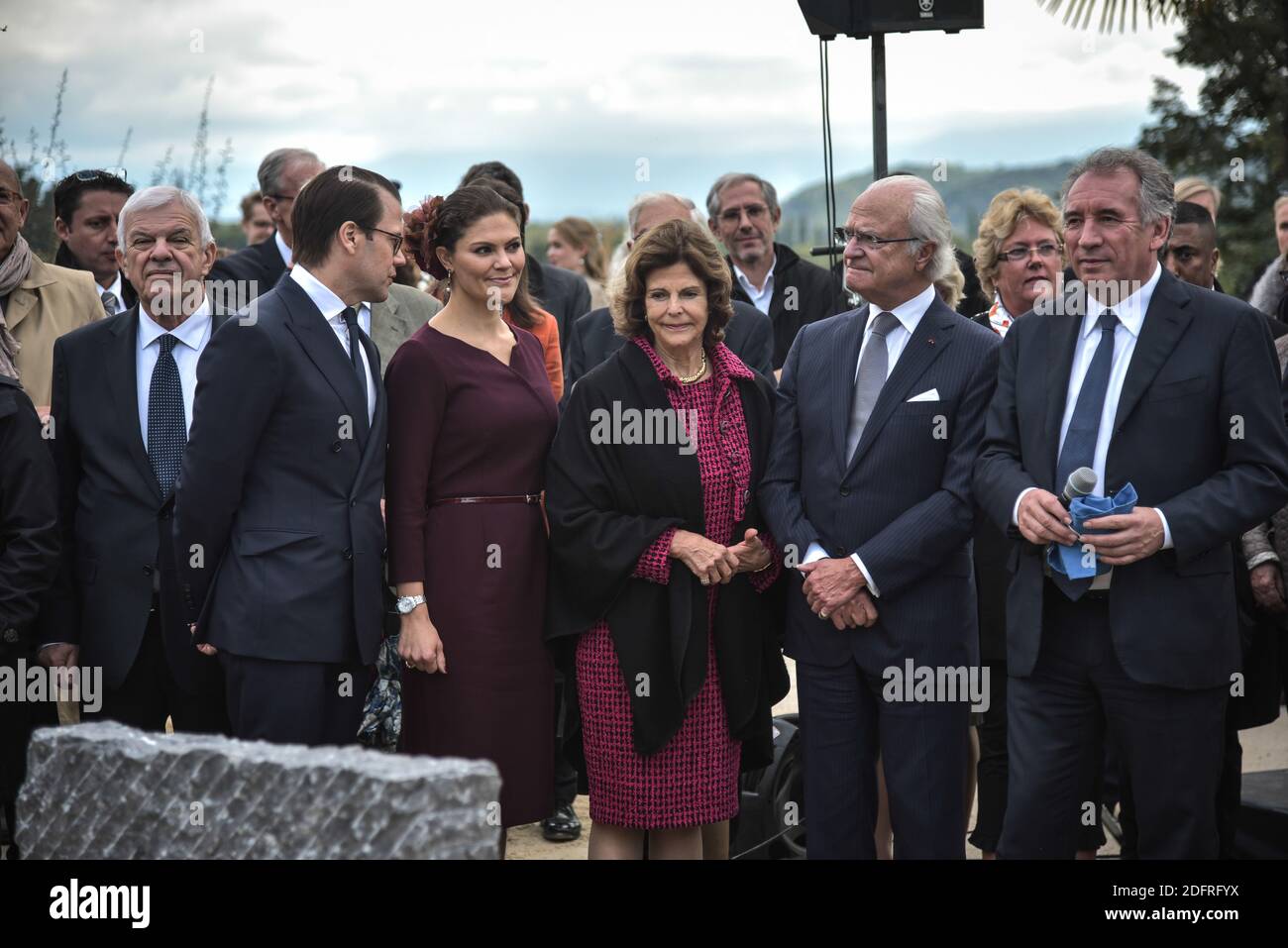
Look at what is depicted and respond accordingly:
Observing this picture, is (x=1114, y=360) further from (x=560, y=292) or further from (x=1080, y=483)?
(x=560, y=292)

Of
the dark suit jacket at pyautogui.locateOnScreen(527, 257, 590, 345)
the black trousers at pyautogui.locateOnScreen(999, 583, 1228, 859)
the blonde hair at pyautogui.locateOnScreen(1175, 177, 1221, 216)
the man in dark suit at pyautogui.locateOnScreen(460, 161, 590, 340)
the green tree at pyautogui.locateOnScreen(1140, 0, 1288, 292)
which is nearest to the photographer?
the black trousers at pyautogui.locateOnScreen(999, 583, 1228, 859)

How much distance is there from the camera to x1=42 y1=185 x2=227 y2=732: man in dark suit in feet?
12.8

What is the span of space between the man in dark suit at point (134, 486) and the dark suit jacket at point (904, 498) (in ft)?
5.60

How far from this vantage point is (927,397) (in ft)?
12.3

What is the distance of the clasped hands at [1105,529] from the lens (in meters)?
3.32

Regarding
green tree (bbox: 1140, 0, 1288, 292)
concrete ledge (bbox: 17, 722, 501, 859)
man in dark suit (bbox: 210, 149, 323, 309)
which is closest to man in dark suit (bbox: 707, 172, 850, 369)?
man in dark suit (bbox: 210, 149, 323, 309)

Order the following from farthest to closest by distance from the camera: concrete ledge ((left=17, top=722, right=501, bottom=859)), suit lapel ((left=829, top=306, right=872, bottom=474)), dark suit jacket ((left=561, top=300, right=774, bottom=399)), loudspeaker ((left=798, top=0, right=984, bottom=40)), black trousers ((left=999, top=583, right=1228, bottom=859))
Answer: loudspeaker ((left=798, top=0, right=984, bottom=40))
dark suit jacket ((left=561, top=300, right=774, bottom=399))
suit lapel ((left=829, top=306, right=872, bottom=474))
black trousers ((left=999, top=583, right=1228, bottom=859))
concrete ledge ((left=17, top=722, right=501, bottom=859))

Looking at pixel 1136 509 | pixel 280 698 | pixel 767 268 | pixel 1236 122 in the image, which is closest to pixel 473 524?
pixel 280 698

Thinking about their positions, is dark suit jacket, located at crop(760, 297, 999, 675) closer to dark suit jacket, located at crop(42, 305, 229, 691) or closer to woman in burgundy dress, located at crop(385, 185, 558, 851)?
woman in burgundy dress, located at crop(385, 185, 558, 851)

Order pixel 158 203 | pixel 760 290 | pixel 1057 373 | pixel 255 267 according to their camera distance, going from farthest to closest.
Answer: pixel 760 290 → pixel 255 267 → pixel 158 203 → pixel 1057 373

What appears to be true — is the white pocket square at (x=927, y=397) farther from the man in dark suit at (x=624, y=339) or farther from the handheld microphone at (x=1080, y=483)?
the man in dark suit at (x=624, y=339)

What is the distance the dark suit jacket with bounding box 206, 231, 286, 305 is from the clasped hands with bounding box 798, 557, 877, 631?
2.65 metres

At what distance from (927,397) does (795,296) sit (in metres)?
2.33
